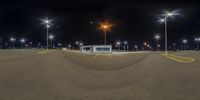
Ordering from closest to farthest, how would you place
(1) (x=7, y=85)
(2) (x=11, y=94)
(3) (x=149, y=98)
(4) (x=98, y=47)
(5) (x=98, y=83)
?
(3) (x=149, y=98) → (2) (x=11, y=94) → (1) (x=7, y=85) → (5) (x=98, y=83) → (4) (x=98, y=47)

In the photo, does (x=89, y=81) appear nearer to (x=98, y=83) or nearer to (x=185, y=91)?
(x=98, y=83)

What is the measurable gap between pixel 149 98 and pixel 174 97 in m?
0.96

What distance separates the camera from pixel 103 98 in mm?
10641

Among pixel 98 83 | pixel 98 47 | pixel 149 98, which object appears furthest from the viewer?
pixel 98 47

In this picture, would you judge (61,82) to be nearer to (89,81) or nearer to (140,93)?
(89,81)

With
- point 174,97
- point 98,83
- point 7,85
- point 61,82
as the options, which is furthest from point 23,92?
point 174,97

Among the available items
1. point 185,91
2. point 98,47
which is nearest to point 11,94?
point 185,91

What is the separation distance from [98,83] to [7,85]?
421cm

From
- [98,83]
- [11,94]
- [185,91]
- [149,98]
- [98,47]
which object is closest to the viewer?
[149,98]

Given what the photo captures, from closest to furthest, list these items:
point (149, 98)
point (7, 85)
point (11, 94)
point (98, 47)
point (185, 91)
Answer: point (149, 98), point (11, 94), point (185, 91), point (7, 85), point (98, 47)

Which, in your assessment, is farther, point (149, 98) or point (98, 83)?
point (98, 83)

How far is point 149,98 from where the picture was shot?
1052 centimetres

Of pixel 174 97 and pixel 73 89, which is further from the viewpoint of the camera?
pixel 73 89

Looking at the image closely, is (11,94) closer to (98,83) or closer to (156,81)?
(98,83)
